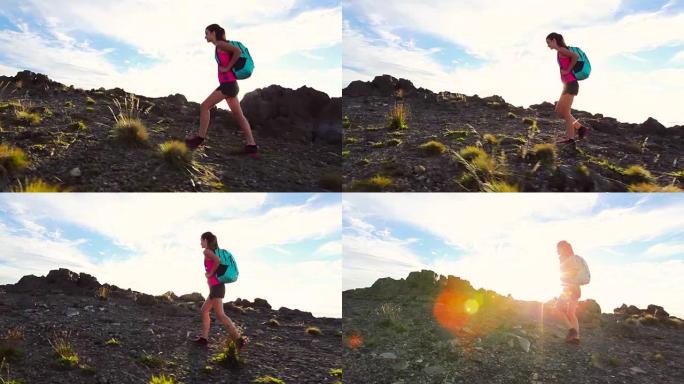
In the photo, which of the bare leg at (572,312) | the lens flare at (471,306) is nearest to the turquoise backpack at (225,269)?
the lens flare at (471,306)

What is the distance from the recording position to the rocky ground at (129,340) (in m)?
7.68

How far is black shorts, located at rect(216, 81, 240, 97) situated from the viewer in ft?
29.9

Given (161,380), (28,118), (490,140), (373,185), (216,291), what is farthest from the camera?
(490,140)

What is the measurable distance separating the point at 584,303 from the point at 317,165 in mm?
10168

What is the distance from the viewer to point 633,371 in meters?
9.30

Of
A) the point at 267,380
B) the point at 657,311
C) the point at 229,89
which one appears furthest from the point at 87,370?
the point at 657,311

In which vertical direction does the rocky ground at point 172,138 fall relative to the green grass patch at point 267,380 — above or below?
above

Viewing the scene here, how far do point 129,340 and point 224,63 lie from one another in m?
5.70

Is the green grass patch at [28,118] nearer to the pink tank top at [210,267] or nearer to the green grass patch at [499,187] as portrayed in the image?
the pink tank top at [210,267]

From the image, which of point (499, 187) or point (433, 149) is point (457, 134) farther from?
point (499, 187)

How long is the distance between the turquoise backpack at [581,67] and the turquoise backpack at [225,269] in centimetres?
802

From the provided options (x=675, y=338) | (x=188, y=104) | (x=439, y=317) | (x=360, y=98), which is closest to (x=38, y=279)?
(x=188, y=104)

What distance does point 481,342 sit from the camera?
9594 millimetres

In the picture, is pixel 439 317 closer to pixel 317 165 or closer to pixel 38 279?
pixel 317 165
